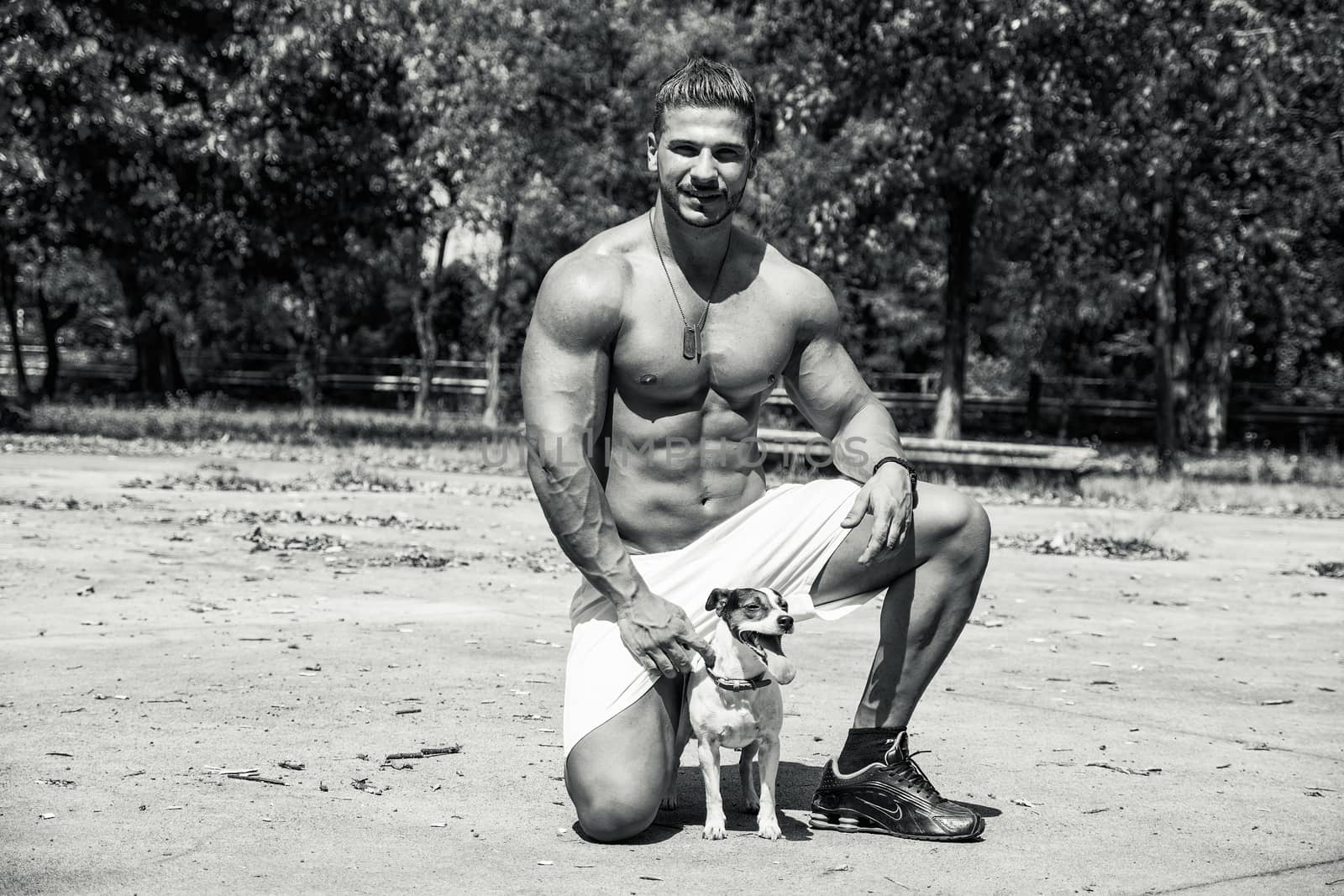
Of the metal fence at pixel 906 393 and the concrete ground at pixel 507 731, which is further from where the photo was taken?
the metal fence at pixel 906 393

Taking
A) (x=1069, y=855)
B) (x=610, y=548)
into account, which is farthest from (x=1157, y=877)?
(x=610, y=548)

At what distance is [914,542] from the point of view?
418 cm

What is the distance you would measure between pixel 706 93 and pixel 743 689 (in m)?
1.63

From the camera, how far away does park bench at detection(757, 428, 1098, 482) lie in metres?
16.6

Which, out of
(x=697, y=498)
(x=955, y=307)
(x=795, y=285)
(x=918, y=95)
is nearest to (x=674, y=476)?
(x=697, y=498)


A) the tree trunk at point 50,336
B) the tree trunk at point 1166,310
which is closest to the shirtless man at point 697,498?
the tree trunk at point 1166,310

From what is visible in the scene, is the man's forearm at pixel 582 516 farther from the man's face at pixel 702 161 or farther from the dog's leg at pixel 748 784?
the man's face at pixel 702 161

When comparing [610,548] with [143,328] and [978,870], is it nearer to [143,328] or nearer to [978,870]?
[978,870]

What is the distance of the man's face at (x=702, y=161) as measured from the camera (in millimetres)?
4223

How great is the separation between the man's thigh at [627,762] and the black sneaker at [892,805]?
17.6 inches

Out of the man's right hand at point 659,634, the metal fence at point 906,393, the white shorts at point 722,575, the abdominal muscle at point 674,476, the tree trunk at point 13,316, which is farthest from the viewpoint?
the metal fence at point 906,393

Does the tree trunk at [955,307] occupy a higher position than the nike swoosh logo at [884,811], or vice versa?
the tree trunk at [955,307]

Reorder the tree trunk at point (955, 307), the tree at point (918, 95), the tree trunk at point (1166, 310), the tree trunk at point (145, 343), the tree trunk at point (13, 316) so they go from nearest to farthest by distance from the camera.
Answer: the tree at point (918, 95) < the tree trunk at point (955, 307) < the tree trunk at point (1166, 310) < the tree trunk at point (13, 316) < the tree trunk at point (145, 343)

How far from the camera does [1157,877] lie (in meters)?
3.64
